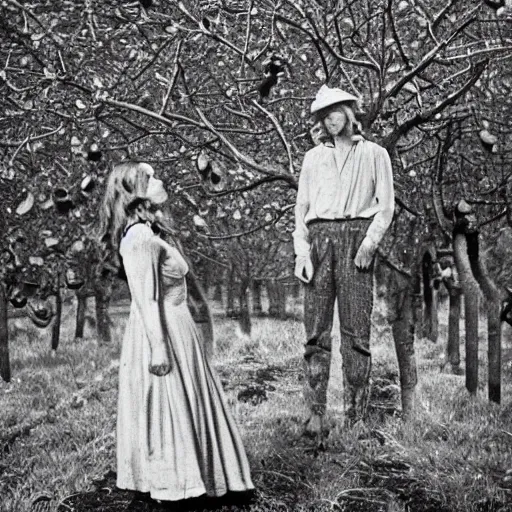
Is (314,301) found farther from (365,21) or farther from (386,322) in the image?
(365,21)

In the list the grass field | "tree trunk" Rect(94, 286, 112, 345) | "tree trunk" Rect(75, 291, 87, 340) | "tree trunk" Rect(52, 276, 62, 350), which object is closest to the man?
the grass field

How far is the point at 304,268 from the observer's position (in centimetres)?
400

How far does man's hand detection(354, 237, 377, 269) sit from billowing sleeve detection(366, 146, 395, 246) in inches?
0.9

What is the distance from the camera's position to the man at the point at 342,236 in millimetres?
3889

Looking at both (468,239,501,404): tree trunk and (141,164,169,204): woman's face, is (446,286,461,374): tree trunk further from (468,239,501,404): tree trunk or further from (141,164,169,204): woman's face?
(141,164,169,204): woman's face

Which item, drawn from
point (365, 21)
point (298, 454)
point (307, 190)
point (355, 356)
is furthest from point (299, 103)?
point (298, 454)

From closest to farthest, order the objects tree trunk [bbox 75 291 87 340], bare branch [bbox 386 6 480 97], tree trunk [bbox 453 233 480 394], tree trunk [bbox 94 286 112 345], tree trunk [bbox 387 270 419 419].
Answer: bare branch [bbox 386 6 480 97] < tree trunk [bbox 387 270 419 419] < tree trunk [bbox 453 233 480 394] < tree trunk [bbox 94 286 112 345] < tree trunk [bbox 75 291 87 340]

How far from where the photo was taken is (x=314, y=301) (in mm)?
4035

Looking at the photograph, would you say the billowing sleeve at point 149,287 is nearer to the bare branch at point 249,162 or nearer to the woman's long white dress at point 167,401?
the woman's long white dress at point 167,401

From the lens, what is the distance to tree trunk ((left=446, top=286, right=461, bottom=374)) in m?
4.63

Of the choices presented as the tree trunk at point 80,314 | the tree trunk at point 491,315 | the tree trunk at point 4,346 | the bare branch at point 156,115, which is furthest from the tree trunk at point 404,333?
the tree trunk at point 4,346

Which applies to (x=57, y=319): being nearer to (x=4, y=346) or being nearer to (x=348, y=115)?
(x=4, y=346)

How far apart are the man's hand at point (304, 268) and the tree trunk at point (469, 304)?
1.03 metres

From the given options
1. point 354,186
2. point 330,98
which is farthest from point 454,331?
point 330,98
